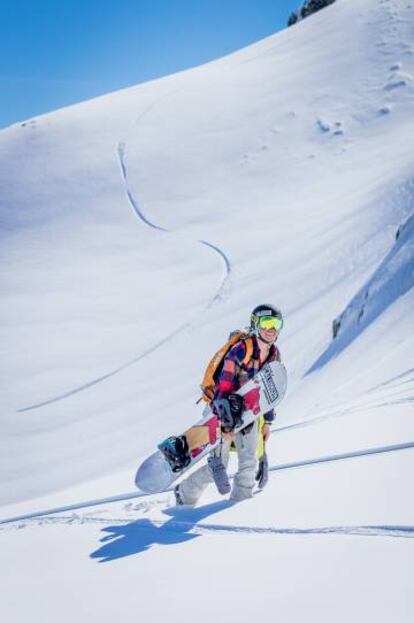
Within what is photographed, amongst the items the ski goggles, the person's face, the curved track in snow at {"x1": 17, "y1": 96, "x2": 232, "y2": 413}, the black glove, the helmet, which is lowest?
the black glove

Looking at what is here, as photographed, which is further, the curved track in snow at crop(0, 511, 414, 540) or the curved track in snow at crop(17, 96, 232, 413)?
the curved track in snow at crop(17, 96, 232, 413)

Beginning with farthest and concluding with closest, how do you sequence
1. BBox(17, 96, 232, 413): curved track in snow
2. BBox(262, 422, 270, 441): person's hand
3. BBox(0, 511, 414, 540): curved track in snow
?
BBox(17, 96, 232, 413): curved track in snow → BBox(262, 422, 270, 441): person's hand → BBox(0, 511, 414, 540): curved track in snow

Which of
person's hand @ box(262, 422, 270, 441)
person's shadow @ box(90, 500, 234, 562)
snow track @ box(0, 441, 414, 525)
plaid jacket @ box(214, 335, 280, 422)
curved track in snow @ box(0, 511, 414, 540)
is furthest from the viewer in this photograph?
person's hand @ box(262, 422, 270, 441)

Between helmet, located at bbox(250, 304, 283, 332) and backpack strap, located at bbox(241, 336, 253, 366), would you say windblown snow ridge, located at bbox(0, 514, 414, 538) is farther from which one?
helmet, located at bbox(250, 304, 283, 332)

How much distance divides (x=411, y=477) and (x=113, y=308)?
17.4 m

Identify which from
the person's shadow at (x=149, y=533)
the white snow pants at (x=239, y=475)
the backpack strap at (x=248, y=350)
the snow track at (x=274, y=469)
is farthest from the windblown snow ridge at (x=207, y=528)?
the backpack strap at (x=248, y=350)

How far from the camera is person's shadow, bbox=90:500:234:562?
323cm

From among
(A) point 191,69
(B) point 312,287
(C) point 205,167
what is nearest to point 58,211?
(C) point 205,167

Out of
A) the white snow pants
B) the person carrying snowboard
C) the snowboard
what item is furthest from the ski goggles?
the white snow pants

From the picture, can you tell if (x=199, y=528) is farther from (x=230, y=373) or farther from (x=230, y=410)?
(x=230, y=373)

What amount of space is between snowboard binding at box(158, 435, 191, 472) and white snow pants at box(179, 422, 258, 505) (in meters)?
0.16

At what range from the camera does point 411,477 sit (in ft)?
10.4

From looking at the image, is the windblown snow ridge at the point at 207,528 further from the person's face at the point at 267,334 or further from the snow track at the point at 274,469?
the person's face at the point at 267,334

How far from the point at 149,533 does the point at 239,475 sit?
2.34 feet
